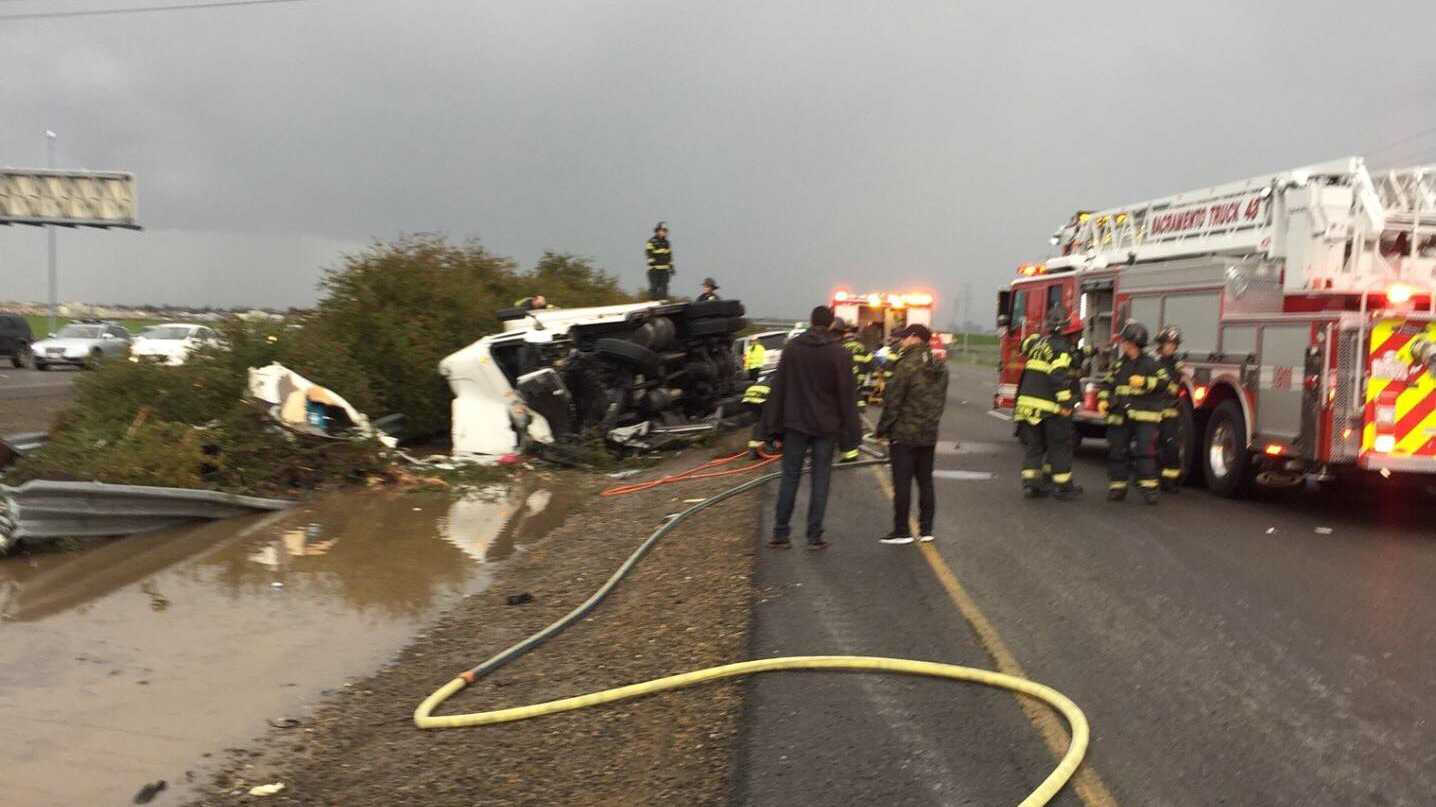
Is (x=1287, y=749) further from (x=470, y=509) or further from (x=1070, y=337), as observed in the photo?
(x=470, y=509)

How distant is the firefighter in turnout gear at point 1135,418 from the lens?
11.3 m

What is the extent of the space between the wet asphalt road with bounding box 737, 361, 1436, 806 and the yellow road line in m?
0.06

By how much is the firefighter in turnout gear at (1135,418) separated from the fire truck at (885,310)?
52.8 feet

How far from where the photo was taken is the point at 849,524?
32.7ft

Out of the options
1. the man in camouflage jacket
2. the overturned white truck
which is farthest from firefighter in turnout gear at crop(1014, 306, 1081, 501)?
the overturned white truck

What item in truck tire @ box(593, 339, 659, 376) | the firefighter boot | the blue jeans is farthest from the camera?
truck tire @ box(593, 339, 659, 376)

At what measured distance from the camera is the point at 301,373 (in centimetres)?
1422

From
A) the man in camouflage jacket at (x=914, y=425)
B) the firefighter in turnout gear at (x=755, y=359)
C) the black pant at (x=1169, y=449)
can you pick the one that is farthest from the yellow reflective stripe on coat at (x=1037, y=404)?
the firefighter in turnout gear at (x=755, y=359)

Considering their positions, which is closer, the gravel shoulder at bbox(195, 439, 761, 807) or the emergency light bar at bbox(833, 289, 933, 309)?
the gravel shoulder at bbox(195, 439, 761, 807)

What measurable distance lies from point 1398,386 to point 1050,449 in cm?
300

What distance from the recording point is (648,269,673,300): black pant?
22.0 m

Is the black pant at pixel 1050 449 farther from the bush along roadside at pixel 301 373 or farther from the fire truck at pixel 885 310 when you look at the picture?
the fire truck at pixel 885 310

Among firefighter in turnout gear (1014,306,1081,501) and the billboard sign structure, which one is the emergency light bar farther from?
the billboard sign structure

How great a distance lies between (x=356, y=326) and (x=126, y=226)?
3786cm
